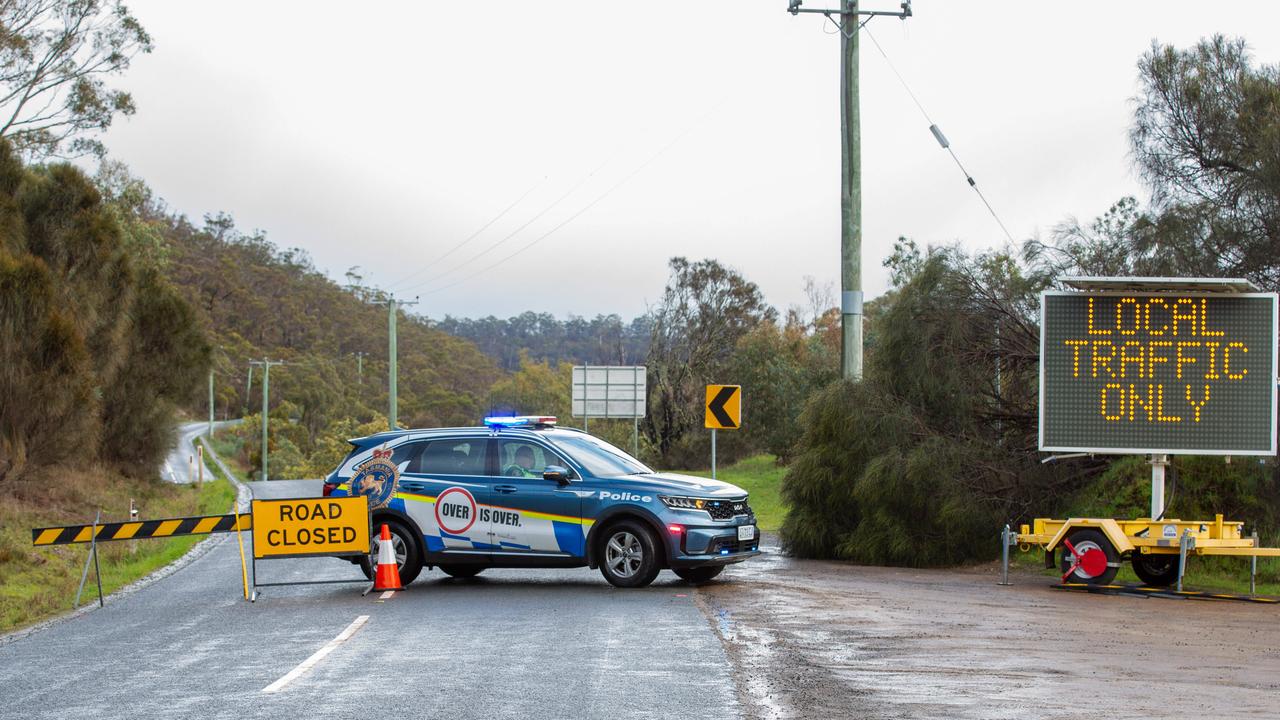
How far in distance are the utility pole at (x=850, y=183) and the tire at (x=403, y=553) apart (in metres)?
7.42

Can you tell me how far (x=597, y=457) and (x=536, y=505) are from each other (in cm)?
104

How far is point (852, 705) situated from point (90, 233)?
33.3 m

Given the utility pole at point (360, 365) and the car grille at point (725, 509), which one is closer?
the car grille at point (725, 509)

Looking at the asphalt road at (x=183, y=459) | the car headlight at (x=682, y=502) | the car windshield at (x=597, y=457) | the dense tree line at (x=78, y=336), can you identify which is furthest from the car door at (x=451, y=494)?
the asphalt road at (x=183, y=459)

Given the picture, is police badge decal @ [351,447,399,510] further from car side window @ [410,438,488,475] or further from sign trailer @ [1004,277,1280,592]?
sign trailer @ [1004,277,1280,592]

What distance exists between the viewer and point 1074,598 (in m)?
14.5

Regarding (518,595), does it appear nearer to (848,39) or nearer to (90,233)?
(848,39)

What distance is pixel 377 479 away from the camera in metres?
15.6

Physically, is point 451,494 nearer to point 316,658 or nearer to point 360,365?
point 316,658

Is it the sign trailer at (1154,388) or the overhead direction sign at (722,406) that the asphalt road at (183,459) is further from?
the sign trailer at (1154,388)

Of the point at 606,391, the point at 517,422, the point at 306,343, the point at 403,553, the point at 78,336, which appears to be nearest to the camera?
the point at 403,553

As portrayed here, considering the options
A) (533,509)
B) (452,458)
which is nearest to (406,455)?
(452,458)

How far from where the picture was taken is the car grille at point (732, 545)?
47.9ft

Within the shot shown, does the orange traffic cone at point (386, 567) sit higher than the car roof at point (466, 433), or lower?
lower
